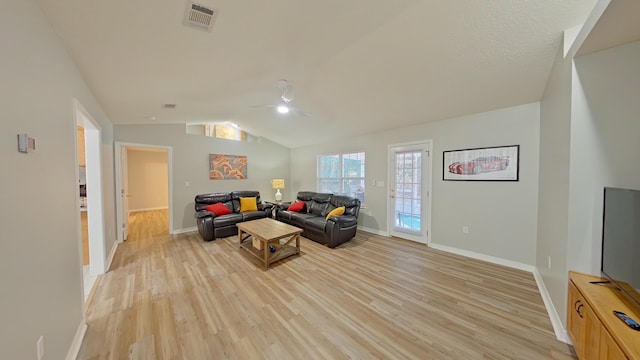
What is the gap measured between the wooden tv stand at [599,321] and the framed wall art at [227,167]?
6117mm

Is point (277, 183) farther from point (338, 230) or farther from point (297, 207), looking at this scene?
point (338, 230)

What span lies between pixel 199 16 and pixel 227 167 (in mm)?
4515

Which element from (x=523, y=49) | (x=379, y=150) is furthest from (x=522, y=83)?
(x=379, y=150)

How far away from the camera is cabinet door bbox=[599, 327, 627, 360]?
3.62 ft

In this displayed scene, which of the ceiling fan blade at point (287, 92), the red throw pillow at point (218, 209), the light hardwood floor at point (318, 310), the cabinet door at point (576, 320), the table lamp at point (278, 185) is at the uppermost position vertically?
the ceiling fan blade at point (287, 92)

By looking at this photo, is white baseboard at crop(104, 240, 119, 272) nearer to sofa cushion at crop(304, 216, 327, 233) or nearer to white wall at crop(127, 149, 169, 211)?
sofa cushion at crop(304, 216, 327, 233)

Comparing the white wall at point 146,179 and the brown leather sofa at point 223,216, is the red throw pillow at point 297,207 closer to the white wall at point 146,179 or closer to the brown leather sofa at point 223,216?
the brown leather sofa at point 223,216

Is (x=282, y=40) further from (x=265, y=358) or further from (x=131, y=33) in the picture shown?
(x=265, y=358)

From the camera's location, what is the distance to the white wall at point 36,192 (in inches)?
38.5

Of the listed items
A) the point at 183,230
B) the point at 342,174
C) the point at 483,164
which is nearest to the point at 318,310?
the point at 483,164

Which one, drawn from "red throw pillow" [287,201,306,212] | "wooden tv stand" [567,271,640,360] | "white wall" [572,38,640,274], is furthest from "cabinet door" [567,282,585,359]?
"red throw pillow" [287,201,306,212]

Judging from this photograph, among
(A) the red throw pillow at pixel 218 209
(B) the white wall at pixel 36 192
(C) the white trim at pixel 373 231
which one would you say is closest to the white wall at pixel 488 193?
(C) the white trim at pixel 373 231

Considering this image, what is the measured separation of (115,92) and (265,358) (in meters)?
3.41

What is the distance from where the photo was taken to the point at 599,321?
1271mm
